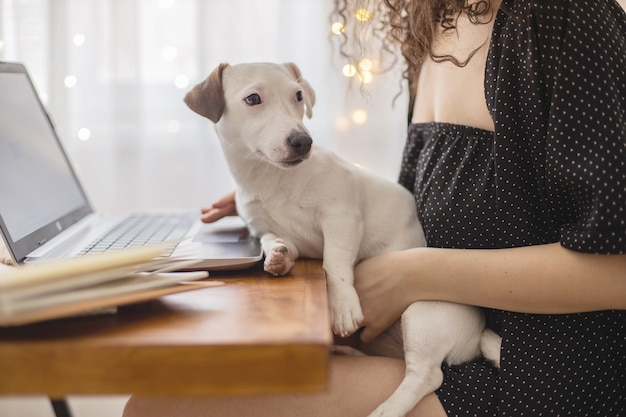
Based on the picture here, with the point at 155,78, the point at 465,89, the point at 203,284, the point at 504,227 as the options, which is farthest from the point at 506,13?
the point at 155,78

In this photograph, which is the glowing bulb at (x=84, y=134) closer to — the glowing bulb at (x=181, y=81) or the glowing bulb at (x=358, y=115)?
the glowing bulb at (x=181, y=81)

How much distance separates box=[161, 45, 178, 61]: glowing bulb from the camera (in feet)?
5.34

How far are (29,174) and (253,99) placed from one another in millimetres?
426

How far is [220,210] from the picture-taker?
1237mm

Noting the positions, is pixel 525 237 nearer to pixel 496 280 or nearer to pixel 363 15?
pixel 496 280

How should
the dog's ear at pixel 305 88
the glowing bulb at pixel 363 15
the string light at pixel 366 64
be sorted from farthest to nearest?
the string light at pixel 366 64 → the glowing bulb at pixel 363 15 → the dog's ear at pixel 305 88

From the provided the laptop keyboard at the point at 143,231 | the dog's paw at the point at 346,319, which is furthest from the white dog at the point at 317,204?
the laptop keyboard at the point at 143,231

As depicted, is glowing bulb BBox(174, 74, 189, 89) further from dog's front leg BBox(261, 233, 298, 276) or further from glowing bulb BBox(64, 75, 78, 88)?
dog's front leg BBox(261, 233, 298, 276)

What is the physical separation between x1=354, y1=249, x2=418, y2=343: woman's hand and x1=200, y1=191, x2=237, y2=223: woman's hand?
339mm

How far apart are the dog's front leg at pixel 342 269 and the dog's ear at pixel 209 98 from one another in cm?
29

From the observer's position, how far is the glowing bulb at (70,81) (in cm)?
162

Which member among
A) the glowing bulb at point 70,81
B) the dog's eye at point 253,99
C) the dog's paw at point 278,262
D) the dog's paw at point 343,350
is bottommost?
the dog's paw at point 343,350

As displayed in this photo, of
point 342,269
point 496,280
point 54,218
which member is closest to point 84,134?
point 54,218

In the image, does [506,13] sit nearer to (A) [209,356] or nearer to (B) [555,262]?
(B) [555,262]
